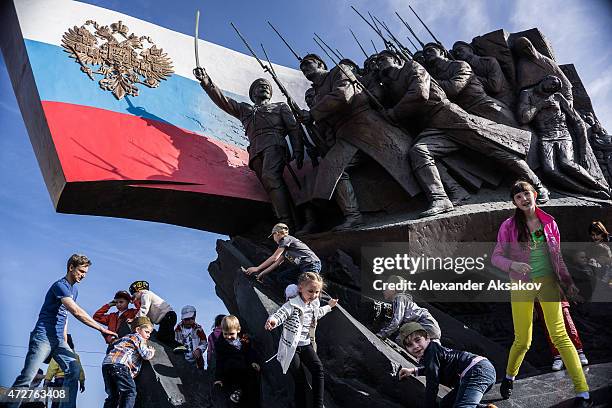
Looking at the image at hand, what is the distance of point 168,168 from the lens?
8.07m

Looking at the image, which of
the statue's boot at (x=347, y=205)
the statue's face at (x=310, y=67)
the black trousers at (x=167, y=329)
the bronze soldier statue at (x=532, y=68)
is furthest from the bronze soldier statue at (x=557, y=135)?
the black trousers at (x=167, y=329)

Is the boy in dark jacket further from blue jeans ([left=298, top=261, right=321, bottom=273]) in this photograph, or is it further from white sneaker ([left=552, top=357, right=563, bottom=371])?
white sneaker ([left=552, top=357, right=563, bottom=371])

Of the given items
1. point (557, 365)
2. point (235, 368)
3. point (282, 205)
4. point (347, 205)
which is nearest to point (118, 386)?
point (235, 368)

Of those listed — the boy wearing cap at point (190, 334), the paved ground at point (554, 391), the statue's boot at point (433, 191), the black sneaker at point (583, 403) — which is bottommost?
the black sneaker at point (583, 403)

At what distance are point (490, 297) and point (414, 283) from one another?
0.89 m

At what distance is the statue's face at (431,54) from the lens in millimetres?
7805

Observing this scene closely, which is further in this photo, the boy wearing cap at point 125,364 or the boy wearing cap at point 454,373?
the boy wearing cap at point 125,364

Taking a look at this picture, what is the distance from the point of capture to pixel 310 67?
789cm

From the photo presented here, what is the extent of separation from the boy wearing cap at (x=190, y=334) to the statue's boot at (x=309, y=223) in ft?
7.76

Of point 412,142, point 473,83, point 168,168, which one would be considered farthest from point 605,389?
point 168,168

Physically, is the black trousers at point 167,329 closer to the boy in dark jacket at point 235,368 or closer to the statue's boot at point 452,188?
the boy in dark jacket at point 235,368

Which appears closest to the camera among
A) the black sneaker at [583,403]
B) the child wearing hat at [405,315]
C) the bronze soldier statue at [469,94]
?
the black sneaker at [583,403]

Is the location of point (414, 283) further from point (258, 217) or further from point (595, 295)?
point (258, 217)

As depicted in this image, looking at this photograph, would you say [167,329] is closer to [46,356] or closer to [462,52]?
[46,356]
